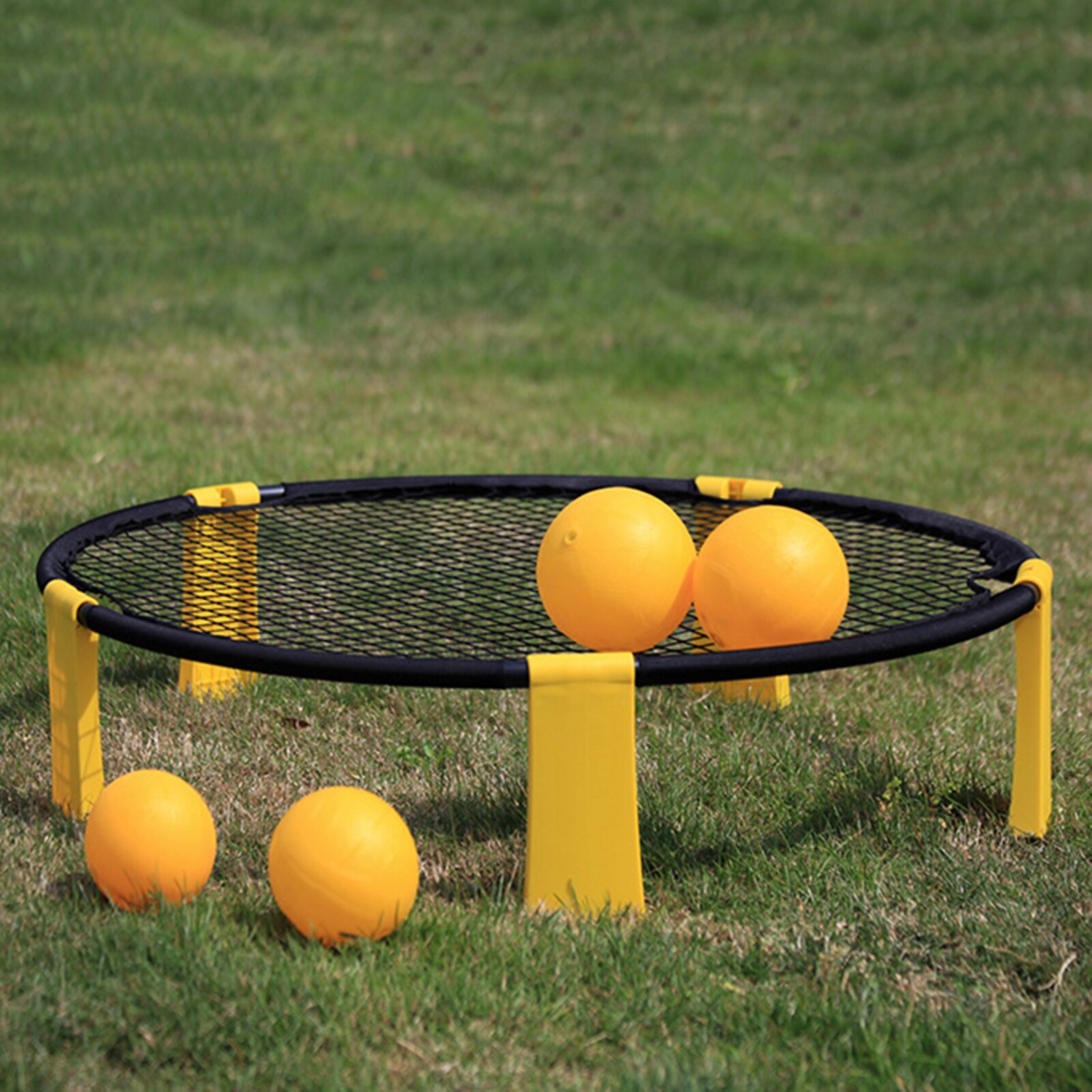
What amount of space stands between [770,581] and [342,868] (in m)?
0.98

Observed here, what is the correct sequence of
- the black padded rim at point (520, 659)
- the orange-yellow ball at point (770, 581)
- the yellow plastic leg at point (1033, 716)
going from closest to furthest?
the black padded rim at point (520, 659) < the orange-yellow ball at point (770, 581) < the yellow plastic leg at point (1033, 716)

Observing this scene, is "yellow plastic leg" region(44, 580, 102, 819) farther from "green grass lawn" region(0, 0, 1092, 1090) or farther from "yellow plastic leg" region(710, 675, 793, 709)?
"yellow plastic leg" region(710, 675, 793, 709)

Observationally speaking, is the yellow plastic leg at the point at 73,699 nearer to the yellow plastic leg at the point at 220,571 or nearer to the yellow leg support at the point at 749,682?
the yellow plastic leg at the point at 220,571

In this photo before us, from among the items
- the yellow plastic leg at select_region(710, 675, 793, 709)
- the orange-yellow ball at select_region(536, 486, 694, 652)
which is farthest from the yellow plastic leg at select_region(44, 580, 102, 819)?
the yellow plastic leg at select_region(710, 675, 793, 709)

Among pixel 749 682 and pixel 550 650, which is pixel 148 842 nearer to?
pixel 550 650

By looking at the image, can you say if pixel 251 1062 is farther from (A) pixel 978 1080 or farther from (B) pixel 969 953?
(B) pixel 969 953

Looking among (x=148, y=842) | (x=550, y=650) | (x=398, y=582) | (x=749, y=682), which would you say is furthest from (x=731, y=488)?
(x=148, y=842)

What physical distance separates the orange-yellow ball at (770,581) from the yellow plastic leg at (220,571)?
1.20 m

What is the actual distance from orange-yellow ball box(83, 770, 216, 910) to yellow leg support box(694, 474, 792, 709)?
1653 millimetres

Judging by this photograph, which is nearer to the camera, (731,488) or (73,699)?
(73,699)

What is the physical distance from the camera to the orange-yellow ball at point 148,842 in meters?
2.44

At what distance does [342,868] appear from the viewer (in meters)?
2.32

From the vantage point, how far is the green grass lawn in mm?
2248

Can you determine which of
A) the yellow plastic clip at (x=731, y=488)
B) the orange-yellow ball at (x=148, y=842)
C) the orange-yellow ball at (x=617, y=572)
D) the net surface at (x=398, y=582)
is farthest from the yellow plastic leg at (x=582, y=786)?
the yellow plastic clip at (x=731, y=488)
